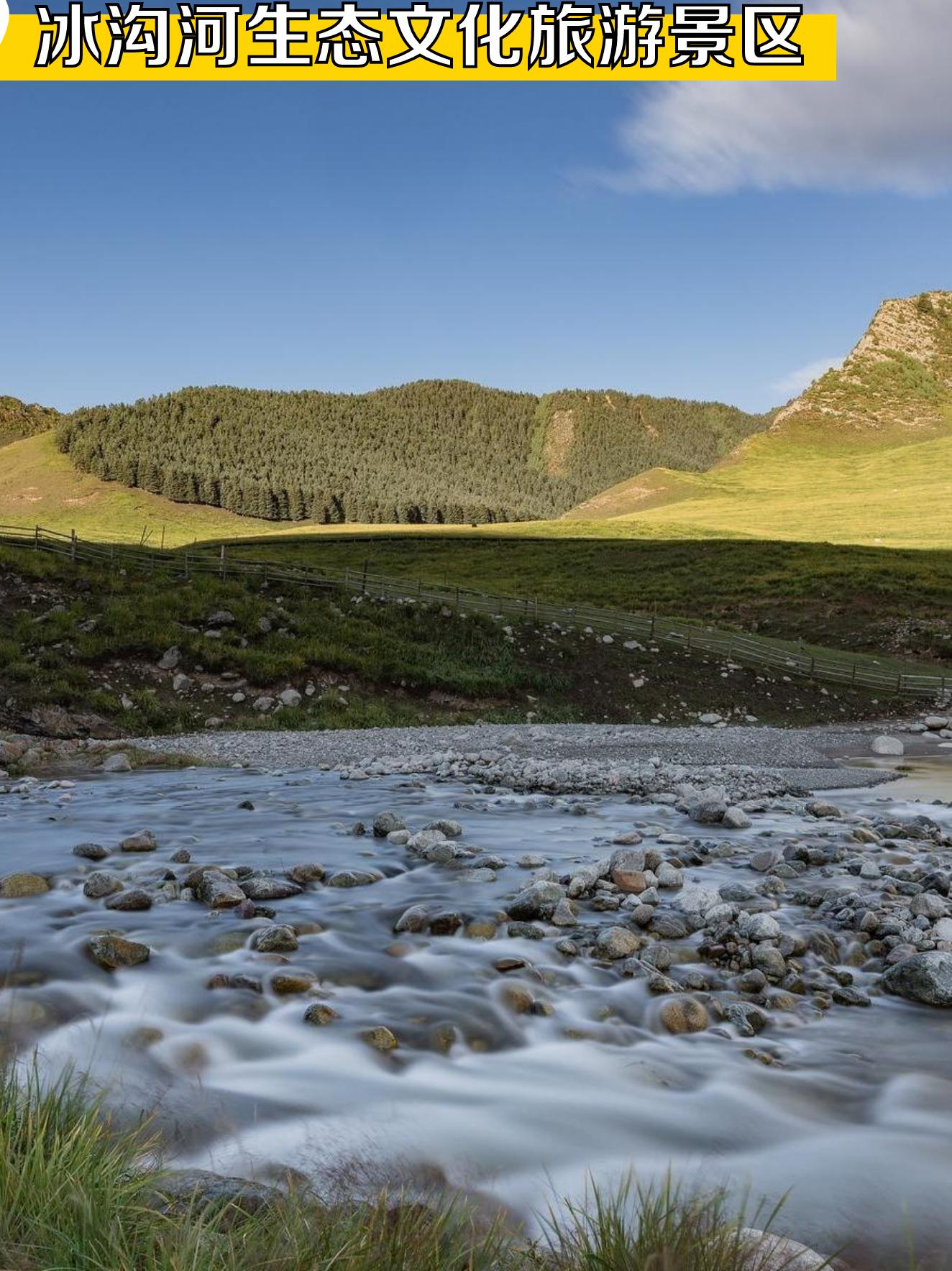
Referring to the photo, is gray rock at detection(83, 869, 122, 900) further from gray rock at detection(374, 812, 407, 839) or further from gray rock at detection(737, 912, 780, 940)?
gray rock at detection(737, 912, 780, 940)

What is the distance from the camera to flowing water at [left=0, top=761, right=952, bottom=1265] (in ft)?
14.6

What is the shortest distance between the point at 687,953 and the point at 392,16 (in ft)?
67.3

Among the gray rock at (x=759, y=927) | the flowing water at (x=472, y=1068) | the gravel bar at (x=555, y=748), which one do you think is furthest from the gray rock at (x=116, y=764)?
the gray rock at (x=759, y=927)

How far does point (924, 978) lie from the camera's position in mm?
6531

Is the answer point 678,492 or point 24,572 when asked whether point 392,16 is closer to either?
point 24,572

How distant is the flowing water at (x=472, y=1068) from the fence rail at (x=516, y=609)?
22.5 m

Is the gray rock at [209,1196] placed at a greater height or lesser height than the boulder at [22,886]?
greater

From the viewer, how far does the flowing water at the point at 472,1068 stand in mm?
4461

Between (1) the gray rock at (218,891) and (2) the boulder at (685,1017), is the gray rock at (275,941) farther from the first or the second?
(2) the boulder at (685,1017)

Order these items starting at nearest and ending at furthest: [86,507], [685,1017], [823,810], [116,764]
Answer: [685,1017], [823,810], [116,764], [86,507]

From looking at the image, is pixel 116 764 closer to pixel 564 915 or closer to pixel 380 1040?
pixel 564 915

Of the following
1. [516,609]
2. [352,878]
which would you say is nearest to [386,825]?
[352,878]

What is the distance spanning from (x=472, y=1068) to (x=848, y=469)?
12670 cm

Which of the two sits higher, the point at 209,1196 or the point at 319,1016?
the point at 209,1196
